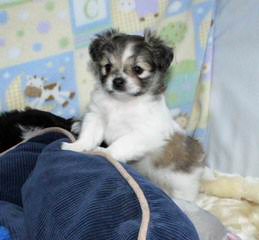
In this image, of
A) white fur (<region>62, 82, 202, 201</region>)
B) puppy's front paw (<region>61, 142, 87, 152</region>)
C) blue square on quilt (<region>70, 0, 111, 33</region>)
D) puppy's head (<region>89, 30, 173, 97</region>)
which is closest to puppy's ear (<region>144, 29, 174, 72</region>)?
puppy's head (<region>89, 30, 173, 97</region>)

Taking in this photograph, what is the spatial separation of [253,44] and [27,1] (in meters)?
1.19

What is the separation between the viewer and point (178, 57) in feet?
8.61

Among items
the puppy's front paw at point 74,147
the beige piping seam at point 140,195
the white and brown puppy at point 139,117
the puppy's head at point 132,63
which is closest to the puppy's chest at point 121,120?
the white and brown puppy at point 139,117

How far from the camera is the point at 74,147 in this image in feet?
7.13

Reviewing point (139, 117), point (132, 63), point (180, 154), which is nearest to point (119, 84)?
point (132, 63)

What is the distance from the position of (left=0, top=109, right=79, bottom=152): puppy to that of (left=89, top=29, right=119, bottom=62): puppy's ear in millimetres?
A: 386

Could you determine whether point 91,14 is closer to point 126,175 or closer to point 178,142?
point 178,142

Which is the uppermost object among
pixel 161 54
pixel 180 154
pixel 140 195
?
pixel 161 54

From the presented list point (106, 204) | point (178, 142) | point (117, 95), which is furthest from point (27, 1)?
point (106, 204)

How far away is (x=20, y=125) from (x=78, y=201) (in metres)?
0.85

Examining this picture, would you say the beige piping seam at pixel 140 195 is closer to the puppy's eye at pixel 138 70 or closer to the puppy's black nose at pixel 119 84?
the puppy's black nose at pixel 119 84

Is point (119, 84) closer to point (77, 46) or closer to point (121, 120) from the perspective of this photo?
point (121, 120)

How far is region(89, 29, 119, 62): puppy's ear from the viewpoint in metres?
2.37

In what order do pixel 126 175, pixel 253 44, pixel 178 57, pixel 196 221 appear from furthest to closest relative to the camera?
pixel 178 57
pixel 253 44
pixel 196 221
pixel 126 175
